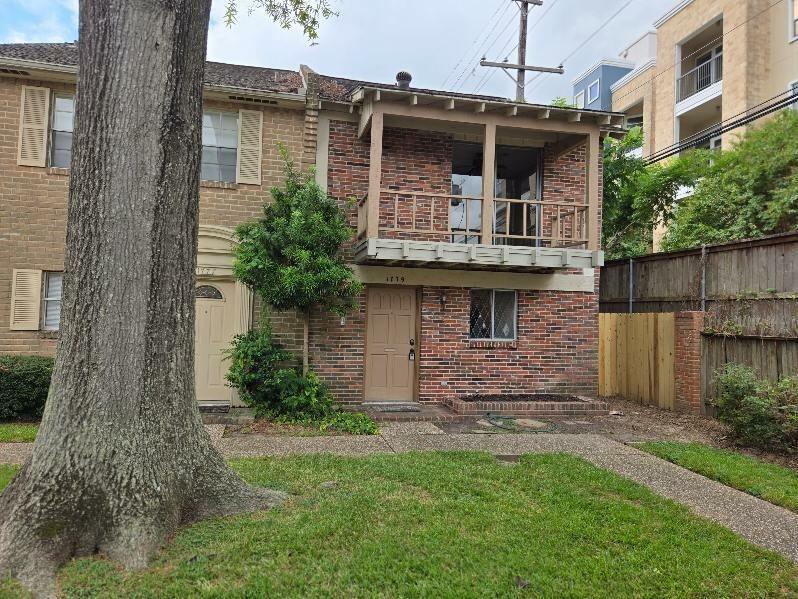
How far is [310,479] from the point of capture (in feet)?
16.5

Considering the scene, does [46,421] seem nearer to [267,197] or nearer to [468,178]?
[267,197]

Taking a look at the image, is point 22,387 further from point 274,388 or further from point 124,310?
point 124,310

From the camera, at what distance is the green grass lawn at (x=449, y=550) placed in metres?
3.11

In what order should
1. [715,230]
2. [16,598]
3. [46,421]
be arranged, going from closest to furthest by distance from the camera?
1. [16,598]
2. [46,421]
3. [715,230]

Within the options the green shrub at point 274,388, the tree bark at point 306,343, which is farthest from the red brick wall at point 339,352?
the green shrub at point 274,388

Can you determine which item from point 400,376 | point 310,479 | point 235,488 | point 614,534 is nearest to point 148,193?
point 235,488

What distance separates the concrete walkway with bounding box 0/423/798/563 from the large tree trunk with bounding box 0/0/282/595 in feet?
8.72

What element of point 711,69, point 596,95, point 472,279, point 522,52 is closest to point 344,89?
point 472,279

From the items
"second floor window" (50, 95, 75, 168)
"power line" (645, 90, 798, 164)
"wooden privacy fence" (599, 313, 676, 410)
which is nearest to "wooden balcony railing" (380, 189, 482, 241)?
"wooden privacy fence" (599, 313, 676, 410)

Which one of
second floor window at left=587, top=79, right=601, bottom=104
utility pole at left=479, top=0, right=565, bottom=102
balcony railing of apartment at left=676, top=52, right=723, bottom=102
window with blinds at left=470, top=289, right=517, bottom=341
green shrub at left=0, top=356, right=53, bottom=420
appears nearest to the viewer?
green shrub at left=0, top=356, right=53, bottom=420

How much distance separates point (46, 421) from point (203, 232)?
582cm

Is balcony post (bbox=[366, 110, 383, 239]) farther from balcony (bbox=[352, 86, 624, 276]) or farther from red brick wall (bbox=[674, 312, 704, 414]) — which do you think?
red brick wall (bbox=[674, 312, 704, 414])

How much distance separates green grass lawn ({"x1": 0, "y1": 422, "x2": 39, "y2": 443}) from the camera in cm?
641

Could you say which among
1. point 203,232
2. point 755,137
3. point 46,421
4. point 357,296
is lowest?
point 46,421
